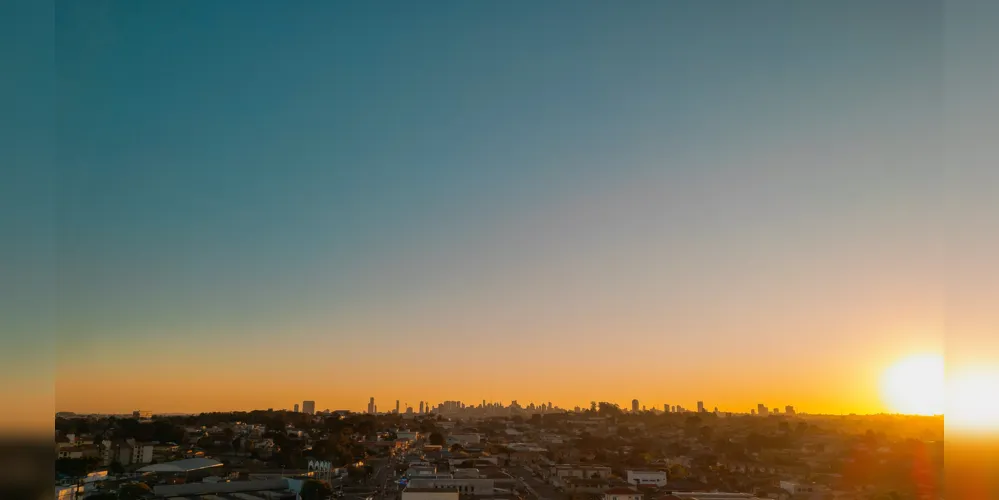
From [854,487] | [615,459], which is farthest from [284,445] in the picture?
[854,487]

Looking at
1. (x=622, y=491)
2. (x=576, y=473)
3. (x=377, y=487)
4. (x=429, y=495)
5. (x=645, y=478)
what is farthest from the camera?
(x=576, y=473)

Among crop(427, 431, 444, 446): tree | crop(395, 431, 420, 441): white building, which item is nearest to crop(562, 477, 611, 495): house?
crop(427, 431, 444, 446): tree

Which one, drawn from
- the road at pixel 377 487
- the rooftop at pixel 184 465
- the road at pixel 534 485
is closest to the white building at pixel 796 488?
the road at pixel 534 485

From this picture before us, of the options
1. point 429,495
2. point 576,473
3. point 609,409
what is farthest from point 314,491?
point 609,409

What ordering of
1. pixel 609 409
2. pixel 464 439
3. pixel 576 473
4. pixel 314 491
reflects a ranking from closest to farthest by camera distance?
pixel 314 491, pixel 576 473, pixel 464 439, pixel 609 409

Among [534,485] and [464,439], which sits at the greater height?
[534,485]

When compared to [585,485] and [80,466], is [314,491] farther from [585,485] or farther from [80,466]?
[585,485]

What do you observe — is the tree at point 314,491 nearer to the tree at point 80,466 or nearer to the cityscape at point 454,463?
the cityscape at point 454,463

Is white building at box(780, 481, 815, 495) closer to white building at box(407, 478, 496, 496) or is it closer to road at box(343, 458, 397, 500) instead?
white building at box(407, 478, 496, 496)
